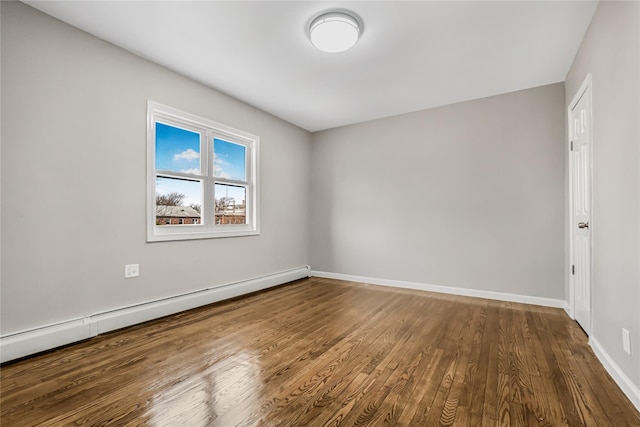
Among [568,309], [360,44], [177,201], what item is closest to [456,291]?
[568,309]

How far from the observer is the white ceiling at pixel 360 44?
7.35 feet

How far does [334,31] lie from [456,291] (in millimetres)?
3516

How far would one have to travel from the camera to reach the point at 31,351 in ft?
7.14

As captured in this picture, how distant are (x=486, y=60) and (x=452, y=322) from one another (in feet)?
8.85

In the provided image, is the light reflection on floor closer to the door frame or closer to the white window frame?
the white window frame

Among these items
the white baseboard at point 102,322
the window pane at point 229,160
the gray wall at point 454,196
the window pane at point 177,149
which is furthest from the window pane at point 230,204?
the gray wall at point 454,196

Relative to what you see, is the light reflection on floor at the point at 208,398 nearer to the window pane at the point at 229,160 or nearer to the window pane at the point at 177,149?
the window pane at the point at 177,149

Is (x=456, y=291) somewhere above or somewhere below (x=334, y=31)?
below

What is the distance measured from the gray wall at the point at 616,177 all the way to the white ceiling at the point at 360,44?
19.3 inches

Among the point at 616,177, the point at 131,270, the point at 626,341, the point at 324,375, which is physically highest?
the point at 616,177

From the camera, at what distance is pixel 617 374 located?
179 cm

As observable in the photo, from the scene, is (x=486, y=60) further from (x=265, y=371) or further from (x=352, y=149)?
(x=265, y=371)

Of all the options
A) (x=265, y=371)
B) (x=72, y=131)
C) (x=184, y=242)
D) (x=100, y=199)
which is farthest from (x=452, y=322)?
(x=72, y=131)

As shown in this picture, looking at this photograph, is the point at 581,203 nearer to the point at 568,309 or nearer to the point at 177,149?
the point at 568,309
